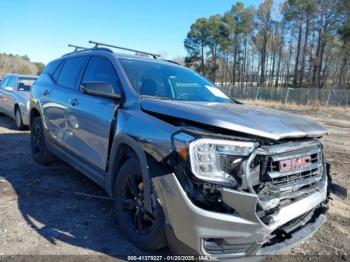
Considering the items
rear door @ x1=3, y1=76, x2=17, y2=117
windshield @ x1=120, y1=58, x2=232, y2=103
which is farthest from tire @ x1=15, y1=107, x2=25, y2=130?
windshield @ x1=120, y1=58, x2=232, y2=103

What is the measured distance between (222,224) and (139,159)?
985 mm

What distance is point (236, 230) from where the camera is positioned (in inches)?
95.7

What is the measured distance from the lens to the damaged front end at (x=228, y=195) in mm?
2416

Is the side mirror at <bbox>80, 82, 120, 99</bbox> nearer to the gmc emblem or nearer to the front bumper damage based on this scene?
the front bumper damage

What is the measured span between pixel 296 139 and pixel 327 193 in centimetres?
79

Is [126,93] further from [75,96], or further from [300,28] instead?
[300,28]

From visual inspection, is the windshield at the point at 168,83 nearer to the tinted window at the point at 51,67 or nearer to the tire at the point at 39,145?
the tinted window at the point at 51,67

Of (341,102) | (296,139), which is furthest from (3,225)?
(341,102)

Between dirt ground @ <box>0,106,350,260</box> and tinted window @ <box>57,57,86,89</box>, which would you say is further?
tinted window @ <box>57,57,86,89</box>

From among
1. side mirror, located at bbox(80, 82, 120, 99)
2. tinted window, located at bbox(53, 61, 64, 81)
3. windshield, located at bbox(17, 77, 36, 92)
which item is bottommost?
windshield, located at bbox(17, 77, 36, 92)

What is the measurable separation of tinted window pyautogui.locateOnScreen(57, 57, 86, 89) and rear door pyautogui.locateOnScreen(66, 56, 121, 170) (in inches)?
10.1

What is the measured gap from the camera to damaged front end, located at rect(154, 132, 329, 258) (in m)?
2.42

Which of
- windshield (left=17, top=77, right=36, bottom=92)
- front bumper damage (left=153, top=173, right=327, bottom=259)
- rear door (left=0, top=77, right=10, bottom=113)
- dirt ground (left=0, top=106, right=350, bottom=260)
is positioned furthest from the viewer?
rear door (left=0, top=77, right=10, bottom=113)

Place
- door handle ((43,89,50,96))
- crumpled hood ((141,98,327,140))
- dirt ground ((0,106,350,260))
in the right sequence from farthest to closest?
door handle ((43,89,50,96)), dirt ground ((0,106,350,260)), crumpled hood ((141,98,327,140))
